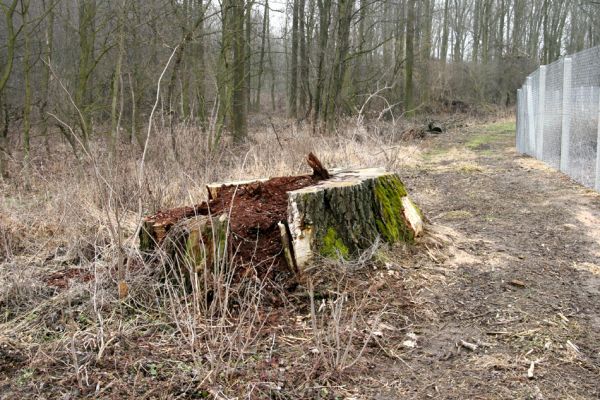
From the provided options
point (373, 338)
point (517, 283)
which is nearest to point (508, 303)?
point (517, 283)

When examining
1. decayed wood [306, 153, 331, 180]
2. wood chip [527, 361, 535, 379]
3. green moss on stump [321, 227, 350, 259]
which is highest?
decayed wood [306, 153, 331, 180]

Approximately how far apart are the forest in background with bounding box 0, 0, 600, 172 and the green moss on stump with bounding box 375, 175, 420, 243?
1887 mm

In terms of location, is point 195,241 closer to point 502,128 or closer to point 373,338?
point 373,338

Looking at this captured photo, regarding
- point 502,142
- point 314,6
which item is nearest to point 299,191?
point 502,142

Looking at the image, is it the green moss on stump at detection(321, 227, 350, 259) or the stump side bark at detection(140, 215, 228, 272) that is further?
the green moss on stump at detection(321, 227, 350, 259)

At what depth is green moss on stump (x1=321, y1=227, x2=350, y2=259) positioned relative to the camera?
3696 mm

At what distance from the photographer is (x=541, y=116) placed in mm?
10719

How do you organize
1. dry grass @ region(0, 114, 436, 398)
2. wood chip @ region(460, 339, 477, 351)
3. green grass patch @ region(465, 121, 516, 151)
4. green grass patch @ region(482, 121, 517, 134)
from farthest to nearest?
green grass patch @ region(482, 121, 517, 134), green grass patch @ region(465, 121, 516, 151), wood chip @ region(460, 339, 477, 351), dry grass @ region(0, 114, 436, 398)

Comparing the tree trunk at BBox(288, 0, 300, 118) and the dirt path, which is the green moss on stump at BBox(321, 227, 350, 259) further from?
the tree trunk at BBox(288, 0, 300, 118)

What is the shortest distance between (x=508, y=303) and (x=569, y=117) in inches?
242

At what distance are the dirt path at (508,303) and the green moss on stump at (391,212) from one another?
11.5 inches

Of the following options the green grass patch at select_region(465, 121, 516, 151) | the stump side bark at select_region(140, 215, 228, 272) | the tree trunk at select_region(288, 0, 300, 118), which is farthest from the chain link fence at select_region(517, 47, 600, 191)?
the tree trunk at select_region(288, 0, 300, 118)

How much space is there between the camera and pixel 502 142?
594 inches

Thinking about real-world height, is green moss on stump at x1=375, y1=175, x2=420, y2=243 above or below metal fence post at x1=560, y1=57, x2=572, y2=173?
below
